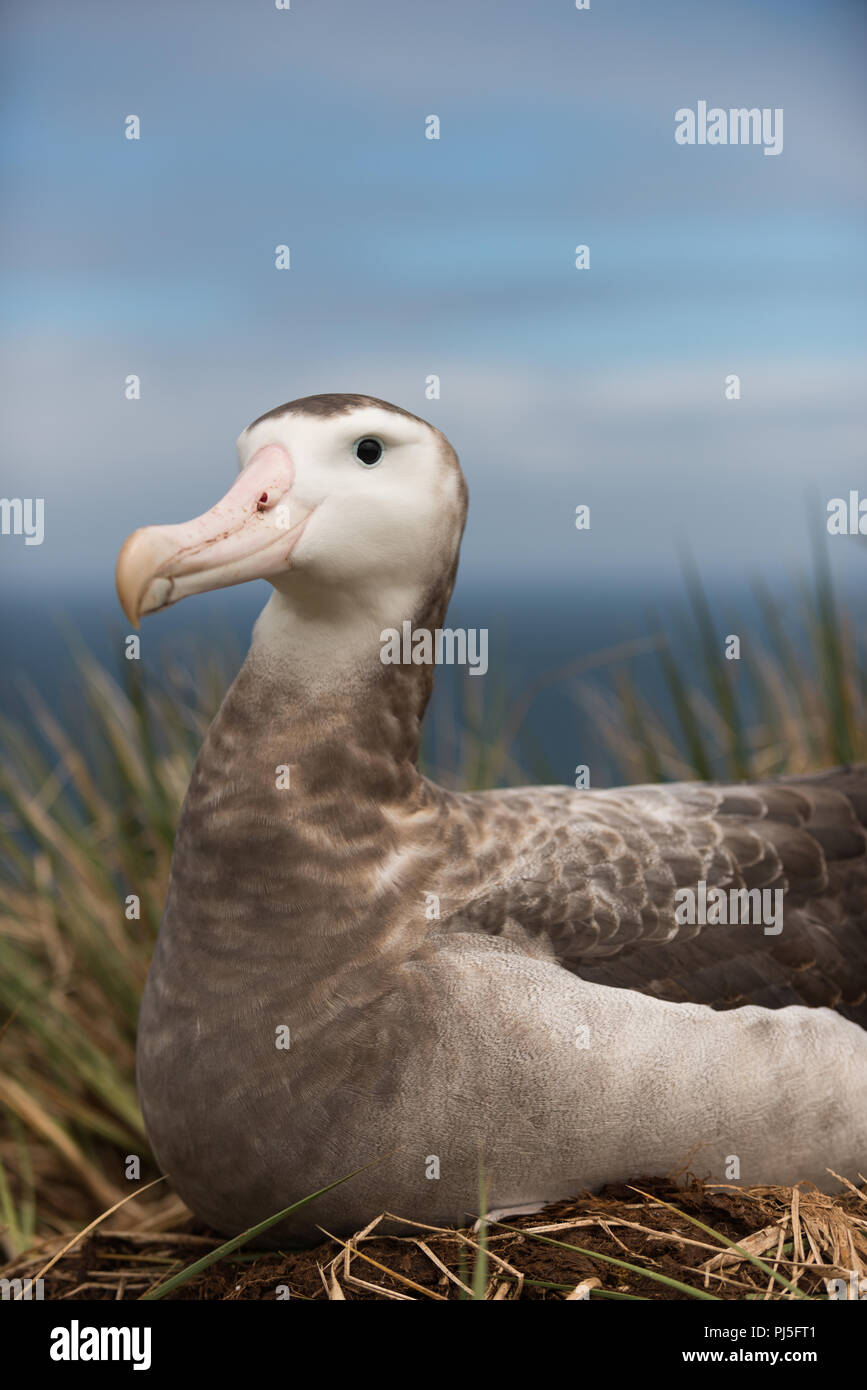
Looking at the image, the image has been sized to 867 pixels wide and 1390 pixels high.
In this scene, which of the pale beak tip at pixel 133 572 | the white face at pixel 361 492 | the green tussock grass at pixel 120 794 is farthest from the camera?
the green tussock grass at pixel 120 794

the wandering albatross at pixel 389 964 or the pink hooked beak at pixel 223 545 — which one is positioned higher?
the pink hooked beak at pixel 223 545

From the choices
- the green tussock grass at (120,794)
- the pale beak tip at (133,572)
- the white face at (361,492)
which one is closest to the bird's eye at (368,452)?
the white face at (361,492)

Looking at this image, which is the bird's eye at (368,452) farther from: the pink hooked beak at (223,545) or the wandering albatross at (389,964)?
the pink hooked beak at (223,545)

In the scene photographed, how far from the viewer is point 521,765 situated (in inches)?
168

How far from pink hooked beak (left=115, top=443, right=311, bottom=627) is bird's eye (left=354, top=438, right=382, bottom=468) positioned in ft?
0.40

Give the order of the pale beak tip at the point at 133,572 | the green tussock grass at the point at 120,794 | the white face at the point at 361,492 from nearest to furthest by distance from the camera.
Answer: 1. the pale beak tip at the point at 133,572
2. the white face at the point at 361,492
3. the green tussock grass at the point at 120,794

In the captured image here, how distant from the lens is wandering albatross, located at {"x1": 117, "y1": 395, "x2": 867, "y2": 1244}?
218 cm

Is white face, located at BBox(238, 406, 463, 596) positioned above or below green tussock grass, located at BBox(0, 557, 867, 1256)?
above

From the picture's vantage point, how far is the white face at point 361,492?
2117 mm

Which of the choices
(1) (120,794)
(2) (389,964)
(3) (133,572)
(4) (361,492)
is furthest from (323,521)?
(1) (120,794)

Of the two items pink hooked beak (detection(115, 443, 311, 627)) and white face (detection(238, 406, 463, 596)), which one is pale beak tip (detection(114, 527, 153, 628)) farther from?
white face (detection(238, 406, 463, 596))

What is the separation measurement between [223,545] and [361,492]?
253 millimetres

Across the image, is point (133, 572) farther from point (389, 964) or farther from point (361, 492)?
point (389, 964)

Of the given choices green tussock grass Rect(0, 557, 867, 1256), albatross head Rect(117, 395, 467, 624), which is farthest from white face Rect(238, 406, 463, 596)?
green tussock grass Rect(0, 557, 867, 1256)
